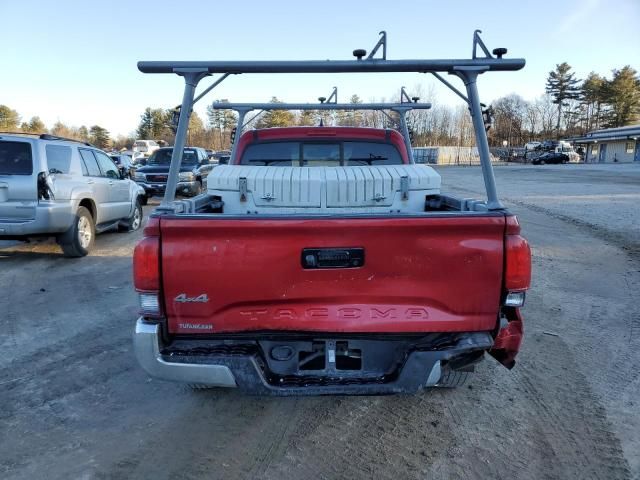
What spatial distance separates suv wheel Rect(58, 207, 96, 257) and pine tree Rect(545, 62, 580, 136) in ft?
354

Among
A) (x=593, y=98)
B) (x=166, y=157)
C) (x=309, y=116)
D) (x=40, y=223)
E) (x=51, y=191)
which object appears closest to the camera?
(x=40, y=223)

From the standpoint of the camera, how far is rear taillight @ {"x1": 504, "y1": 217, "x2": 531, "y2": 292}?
2455 mm

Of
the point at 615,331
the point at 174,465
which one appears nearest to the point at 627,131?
the point at 615,331

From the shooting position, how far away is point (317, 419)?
3.11 m

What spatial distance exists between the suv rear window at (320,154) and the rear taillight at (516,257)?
2.36 metres

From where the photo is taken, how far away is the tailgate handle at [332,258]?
2479 millimetres

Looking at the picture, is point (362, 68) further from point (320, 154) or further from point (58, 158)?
point (58, 158)

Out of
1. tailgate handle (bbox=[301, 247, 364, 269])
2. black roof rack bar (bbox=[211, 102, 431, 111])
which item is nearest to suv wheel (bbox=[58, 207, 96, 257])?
black roof rack bar (bbox=[211, 102, 431, 111])

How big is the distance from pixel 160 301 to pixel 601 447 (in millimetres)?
2679

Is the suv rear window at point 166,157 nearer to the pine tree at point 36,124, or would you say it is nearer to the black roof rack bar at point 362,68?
the black roof rack bar at point 362,68

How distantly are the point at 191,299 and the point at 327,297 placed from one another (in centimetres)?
73

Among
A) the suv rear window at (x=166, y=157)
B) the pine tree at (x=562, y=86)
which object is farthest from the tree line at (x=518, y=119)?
the suv rear window at (x=166, y=157)

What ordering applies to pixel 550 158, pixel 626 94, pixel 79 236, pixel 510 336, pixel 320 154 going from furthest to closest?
pixel 626 94 < pixel 550 158 < pixel 79 236 < pixel 320 154 < pixel 510 336

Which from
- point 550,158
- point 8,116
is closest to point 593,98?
point 550,158
